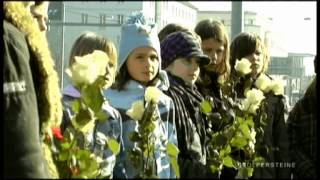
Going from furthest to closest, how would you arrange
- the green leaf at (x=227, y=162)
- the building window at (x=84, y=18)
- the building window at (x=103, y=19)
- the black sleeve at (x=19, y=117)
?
the building window at (x=84, y=18)
the building window at (x=103, y=19)
the green leaf at (x=227, y=162)
the black sleeve at (x=19, y=117)

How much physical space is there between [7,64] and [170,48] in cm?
123

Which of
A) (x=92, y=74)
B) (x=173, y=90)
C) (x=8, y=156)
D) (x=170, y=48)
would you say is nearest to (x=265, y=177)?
(x=92, y=74)

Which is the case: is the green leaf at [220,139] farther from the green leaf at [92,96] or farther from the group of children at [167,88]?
the green leaf at [92,96]

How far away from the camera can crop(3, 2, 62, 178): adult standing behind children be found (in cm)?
111

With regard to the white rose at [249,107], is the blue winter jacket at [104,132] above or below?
below

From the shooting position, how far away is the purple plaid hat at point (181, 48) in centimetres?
230

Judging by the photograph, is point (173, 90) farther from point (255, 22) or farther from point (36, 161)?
point (255, 22)

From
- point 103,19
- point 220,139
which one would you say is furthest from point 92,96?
point 103,19

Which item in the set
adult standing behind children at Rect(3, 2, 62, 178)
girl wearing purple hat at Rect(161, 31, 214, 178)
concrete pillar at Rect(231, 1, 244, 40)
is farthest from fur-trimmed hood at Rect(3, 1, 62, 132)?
concrete pillar at Rect(231, 1, 244, 40)

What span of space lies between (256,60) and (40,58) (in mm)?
1709

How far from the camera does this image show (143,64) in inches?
84.3

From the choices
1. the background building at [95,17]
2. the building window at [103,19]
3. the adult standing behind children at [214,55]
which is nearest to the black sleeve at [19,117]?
the adult standing behind children at [214,55]

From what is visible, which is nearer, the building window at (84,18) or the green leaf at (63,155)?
the green leaf at (63,155)

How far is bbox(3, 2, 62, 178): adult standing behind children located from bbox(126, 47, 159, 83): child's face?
0.74 metres
